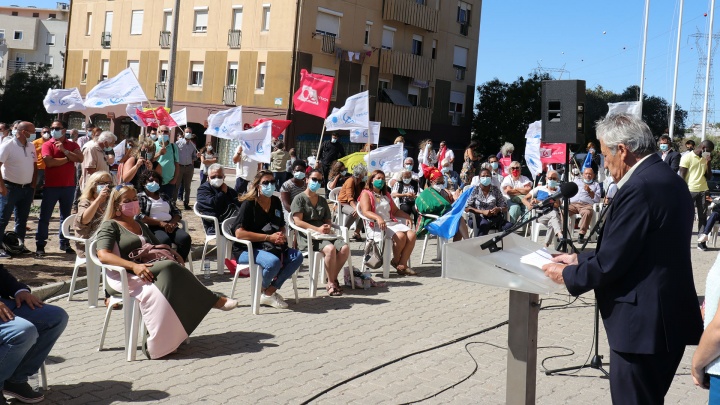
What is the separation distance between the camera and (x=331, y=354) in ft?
24.3

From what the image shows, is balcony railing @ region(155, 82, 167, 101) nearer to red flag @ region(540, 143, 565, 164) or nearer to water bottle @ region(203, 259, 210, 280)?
red flag @ region(540, 143, 565, 164)

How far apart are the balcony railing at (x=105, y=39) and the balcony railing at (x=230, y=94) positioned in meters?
9.51

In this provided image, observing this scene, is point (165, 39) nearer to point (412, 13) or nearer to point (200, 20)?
point (200, 20)

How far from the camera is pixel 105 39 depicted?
45906 millimetres

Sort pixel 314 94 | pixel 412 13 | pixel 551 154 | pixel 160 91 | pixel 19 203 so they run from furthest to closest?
pixel 160 91 < pixel 412 13 < pixel 314 94 < pixel 551 154 < pixel 19 203

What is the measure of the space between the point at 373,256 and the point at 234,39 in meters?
30.1

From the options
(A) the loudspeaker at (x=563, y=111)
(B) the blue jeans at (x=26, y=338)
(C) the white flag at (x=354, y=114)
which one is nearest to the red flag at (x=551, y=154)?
(C) the white flag at (x=354, y=114)

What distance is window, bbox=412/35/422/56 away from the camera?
147ft

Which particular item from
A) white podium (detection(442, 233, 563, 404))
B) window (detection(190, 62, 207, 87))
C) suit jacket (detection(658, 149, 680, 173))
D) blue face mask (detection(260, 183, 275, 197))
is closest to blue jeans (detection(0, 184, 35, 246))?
blue face mask (detection(260, 183, 275, 197))

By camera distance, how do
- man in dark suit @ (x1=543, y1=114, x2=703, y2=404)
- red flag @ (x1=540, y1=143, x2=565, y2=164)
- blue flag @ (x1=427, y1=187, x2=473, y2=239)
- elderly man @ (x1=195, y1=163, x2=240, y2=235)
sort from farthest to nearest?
red flag @ (x1=540, y1=143, x2=565, y2=164) → blue flag @ (x1=427, y1=187, x2=473, y2=239) → elderly man @ (x1=195, y1=163, x2=240, y2=235) → man in dark suit @ (x1=543, y1=114, x2=703, y2=404)

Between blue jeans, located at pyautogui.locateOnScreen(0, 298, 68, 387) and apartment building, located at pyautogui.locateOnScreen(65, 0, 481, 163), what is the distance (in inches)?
1270

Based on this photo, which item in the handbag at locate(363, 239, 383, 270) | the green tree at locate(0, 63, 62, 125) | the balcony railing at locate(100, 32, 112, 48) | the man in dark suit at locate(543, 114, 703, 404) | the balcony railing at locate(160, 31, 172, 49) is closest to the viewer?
the man in dark suit at locate(543, 114, 703, 404)

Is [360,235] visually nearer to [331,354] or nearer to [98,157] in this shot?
[98,157]

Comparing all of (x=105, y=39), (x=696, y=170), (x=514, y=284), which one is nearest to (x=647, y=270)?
(x=514, y=284)
